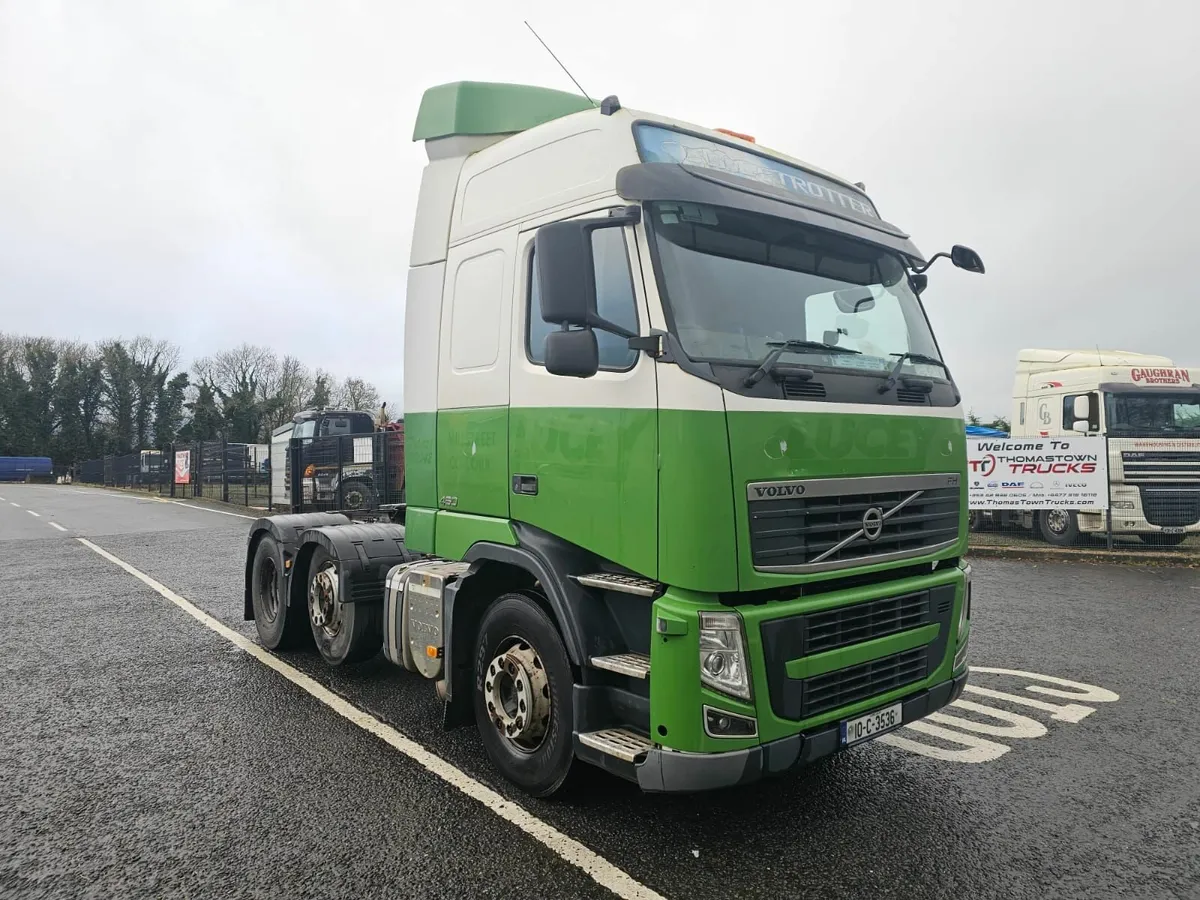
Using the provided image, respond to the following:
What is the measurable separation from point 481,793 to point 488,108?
377 cm

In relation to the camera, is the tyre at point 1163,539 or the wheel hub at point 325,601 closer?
the wheel hub at point 325,601

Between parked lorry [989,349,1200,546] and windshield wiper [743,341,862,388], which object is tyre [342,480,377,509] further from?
parked lorry [989,349,1200,546]

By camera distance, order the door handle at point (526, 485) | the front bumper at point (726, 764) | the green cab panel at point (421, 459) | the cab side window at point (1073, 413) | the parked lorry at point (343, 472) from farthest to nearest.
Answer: the cab side window at point (1073, 413), the parked lorry at point (343, 472), the green cab panel at point (421, 459), the door handle at point (526, 485), the front bumper at point (726, 764)

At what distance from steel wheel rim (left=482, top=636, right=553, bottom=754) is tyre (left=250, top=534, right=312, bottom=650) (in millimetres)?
3050

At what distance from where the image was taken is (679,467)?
10.1 ft

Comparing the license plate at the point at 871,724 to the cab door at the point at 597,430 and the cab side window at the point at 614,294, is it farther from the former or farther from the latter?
the cab side window at the point at 614,294

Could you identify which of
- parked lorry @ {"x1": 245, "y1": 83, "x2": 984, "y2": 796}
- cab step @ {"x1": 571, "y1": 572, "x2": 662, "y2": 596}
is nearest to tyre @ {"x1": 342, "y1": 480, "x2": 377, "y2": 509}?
parked lorry @ {"x1": 245, "y1": 83, "x2": 984, "y2": 796}

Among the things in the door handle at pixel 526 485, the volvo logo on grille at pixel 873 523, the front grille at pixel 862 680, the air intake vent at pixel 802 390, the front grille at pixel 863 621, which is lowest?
the front grille at pixel 862 680

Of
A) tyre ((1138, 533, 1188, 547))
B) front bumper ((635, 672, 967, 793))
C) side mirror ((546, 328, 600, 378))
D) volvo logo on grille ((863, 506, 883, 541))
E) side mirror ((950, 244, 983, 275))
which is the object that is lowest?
tyre ((1138, 533, 1188, 547))

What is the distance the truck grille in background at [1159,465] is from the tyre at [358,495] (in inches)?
452

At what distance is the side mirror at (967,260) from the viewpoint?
4.45 meters

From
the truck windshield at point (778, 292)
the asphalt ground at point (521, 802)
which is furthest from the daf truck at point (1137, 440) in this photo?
the truck windshield at point (778, 292)

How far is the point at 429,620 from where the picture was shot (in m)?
4.35

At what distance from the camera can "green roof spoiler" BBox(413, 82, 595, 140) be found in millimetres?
4699
